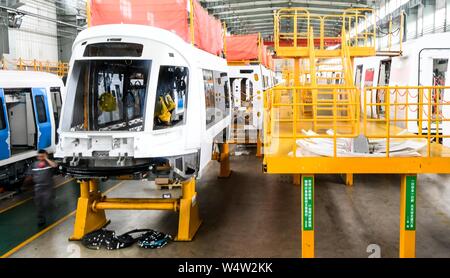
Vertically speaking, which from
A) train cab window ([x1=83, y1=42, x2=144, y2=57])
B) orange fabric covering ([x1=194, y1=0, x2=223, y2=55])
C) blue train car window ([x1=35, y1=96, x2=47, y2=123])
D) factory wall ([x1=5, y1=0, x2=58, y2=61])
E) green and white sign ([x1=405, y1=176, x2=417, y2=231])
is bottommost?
green and white sign ([x1=405, y1=176, x2=417, y2=231])

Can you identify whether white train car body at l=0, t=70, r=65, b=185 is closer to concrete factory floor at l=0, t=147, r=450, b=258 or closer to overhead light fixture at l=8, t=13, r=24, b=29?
concrete factory floor at l=0, t=147, r=450, b=258

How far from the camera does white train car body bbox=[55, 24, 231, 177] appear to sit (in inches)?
258

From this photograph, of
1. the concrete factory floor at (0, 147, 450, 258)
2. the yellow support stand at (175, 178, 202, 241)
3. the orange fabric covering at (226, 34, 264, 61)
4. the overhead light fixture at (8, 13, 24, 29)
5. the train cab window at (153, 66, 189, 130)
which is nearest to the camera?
the train cab window at (153, 66, 189, 130)

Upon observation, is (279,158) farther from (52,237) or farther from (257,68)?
(257,68)

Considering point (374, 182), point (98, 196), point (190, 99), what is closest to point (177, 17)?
point (190, 99)

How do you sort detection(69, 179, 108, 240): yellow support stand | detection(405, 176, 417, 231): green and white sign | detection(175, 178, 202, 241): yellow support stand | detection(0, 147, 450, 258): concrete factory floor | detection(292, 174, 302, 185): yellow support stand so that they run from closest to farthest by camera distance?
detection(405, 176, 417, 231): green and white sign, detection(0, 147, 450, 258): concrete factory floor, detection(175, 178, 202, 241): yellow support stand, detection(69, 179, 108, 240): yellow support stand, detection(292, 174, 302, 185): yellow support stand

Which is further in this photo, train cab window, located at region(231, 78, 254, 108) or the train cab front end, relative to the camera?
train cab window, located at region(231, 78, 254, 108)

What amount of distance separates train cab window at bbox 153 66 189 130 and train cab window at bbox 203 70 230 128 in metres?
0.47

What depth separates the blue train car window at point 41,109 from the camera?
37.5ft

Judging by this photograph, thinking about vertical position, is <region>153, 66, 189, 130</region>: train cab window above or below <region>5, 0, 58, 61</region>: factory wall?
below

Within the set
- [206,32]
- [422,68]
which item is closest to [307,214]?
[206,32]

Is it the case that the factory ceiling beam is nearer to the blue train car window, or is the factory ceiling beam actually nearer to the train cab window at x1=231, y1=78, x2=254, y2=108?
the train cab window at x1=231, y1=78, x2=254, y2=108

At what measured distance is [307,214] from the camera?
550 centimetres

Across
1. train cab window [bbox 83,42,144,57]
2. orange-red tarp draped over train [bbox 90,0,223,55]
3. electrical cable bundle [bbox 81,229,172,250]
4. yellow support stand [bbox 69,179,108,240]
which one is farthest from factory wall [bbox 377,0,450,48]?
yellow support stand [bbox 69,179,108,240]
